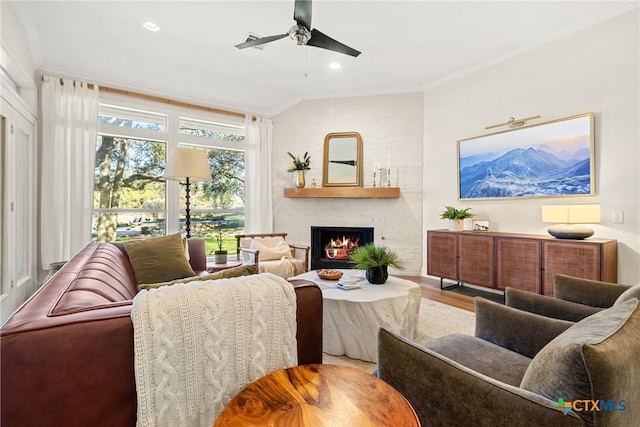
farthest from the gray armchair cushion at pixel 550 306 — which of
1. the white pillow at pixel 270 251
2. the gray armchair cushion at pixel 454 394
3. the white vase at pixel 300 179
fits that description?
the white vase at pixel 300 179

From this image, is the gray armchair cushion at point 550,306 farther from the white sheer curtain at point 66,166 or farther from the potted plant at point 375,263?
the white sheer curtain at point 66,166

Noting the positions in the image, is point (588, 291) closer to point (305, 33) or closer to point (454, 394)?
point (454, 394)

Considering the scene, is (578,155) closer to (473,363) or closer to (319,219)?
(473,363)

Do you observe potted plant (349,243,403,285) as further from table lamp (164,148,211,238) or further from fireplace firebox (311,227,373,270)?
fireplace firebox (311,227,373,270)

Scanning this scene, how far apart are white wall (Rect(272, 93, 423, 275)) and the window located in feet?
2.51

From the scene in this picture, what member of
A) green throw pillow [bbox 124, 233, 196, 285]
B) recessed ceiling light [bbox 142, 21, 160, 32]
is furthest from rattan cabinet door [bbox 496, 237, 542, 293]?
recessed ceiling light [bbox 142, 21, 160, 32]

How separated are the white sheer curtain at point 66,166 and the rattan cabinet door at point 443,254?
4219mm

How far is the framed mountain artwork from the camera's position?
298 centimetres

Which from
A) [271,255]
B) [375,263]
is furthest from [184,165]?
[375,263]

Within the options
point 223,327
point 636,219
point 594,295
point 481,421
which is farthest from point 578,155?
point 223,327

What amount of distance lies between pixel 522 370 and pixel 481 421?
0.61 metres

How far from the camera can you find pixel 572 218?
280 centimetres

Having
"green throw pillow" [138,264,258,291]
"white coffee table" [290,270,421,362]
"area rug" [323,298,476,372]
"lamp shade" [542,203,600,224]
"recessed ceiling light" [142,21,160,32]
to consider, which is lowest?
"area rug" [323,298,476,372]

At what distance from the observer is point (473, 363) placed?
50.9 inches
